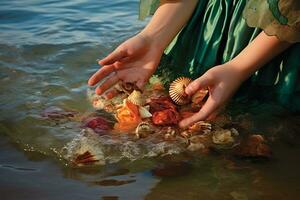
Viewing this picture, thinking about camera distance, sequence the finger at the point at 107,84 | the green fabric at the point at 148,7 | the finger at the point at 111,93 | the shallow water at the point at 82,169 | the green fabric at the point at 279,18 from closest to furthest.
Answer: the shallow water at the point at 82,169
the green fabric at the point at 279,18
the finger at the point at 107,84
the finger at the point at 111,93
the green fabric at the point at 148,7

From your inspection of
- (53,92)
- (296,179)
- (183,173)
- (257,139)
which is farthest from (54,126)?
(296,179)

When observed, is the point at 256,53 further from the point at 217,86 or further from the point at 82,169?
the point at 82,169

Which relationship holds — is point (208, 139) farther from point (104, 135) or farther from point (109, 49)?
point (109, 49)

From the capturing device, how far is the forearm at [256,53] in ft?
6.22

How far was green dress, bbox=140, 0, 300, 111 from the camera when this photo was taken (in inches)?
83.0

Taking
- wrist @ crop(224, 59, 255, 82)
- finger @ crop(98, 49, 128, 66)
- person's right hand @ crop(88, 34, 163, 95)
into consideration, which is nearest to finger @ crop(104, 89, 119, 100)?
person's right hand @ crop(88, 34, 163, 95)

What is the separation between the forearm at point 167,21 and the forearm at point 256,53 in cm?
39

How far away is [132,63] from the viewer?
6.80 feet

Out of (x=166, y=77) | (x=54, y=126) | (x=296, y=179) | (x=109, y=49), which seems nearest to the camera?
(x=296, y=179)

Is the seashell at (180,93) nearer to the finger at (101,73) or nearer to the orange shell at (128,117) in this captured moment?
the orange shell at (128,117)

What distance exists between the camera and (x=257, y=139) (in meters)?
1.89

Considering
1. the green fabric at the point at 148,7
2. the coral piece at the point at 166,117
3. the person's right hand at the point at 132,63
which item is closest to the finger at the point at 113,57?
the person's right hand at the point at 132,63

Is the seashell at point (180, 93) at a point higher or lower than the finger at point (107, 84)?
lower

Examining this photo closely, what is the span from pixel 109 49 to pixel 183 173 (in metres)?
1.78
